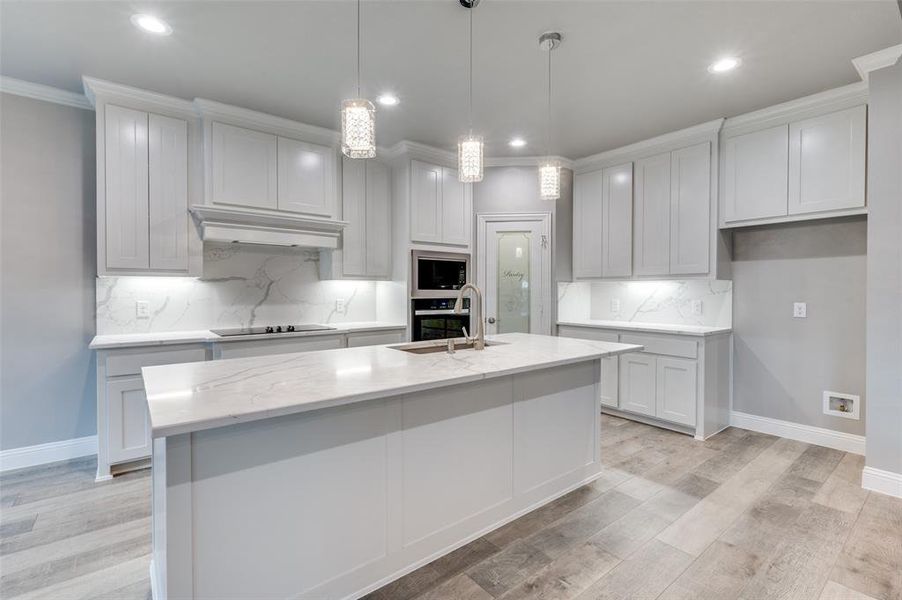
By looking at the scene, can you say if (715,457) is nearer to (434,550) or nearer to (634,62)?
(434,550)

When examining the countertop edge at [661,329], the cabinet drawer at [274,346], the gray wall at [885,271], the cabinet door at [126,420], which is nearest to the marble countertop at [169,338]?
the cabinet drawer at [274,346]

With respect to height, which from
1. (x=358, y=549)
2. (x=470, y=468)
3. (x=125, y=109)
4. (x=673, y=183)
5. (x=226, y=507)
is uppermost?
(x=125, y=109)

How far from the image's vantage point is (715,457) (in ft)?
10.2

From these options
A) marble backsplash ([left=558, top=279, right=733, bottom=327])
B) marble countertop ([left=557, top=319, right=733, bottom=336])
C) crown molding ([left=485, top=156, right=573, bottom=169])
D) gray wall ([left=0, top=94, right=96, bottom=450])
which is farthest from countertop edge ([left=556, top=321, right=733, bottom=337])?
gray wall ([left=0, top=94, right=96, bottom=450])

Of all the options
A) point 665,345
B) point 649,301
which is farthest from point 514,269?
point 665,345

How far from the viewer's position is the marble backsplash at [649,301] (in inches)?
153

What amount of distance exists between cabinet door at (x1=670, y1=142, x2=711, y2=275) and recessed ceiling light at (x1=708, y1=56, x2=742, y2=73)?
1.05 meters

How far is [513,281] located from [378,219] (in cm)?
156

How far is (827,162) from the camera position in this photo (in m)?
3.05

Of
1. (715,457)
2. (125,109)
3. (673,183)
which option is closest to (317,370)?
(125,109)

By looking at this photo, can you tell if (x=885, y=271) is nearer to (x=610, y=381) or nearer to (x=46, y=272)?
(x=610, y=381)

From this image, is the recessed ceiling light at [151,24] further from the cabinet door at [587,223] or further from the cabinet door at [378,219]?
the cabinet door at [587,223]

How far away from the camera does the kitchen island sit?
130cm

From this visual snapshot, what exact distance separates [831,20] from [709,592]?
9.30 ft
